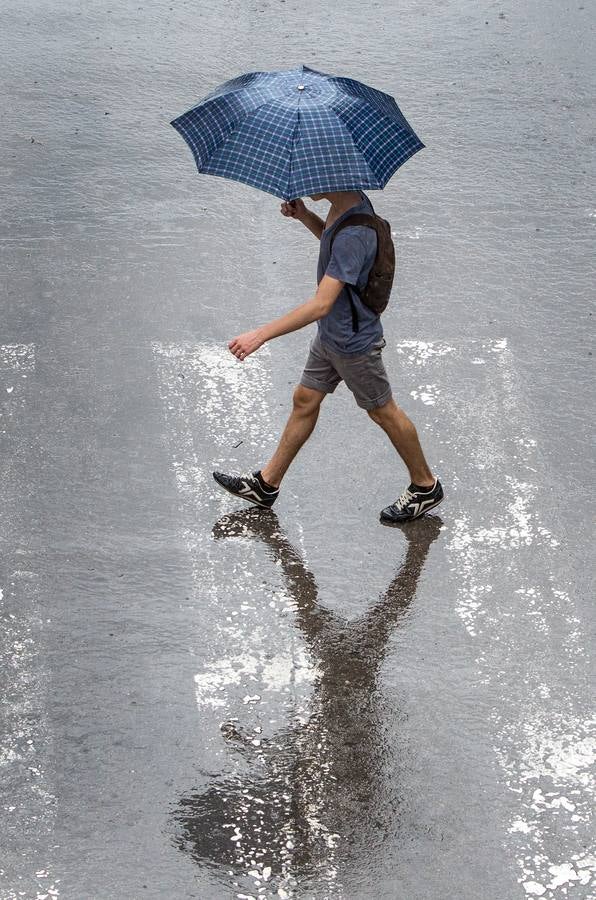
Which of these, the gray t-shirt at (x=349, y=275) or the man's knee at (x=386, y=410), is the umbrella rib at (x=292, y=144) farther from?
the man's knee at (x=386, y=410)

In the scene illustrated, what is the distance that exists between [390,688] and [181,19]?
8.23 metres

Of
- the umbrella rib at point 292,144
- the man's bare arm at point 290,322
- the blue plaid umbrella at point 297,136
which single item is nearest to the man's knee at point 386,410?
the man's bare arm at point 290,322

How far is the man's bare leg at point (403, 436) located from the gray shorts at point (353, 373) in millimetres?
54

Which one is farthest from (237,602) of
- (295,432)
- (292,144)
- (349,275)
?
(292,144)

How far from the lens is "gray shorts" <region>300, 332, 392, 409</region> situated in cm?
613

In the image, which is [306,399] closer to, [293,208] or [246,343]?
[246,343]

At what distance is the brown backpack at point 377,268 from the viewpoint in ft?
18.7

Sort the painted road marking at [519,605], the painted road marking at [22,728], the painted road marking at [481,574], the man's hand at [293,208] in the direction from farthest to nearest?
the man's hand at [293,208]
the painted road marking at [481,574]
the painted road marking at [519,605]
the painted road marking at [22,728]

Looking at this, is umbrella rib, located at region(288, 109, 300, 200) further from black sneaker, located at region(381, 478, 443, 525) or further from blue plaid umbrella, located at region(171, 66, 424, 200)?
black sneaker, located at region(381, 478, 443, 525)

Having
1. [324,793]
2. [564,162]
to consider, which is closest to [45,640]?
[324,793]

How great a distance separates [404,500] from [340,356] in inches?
33.7

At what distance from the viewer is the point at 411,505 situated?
21.2 ft

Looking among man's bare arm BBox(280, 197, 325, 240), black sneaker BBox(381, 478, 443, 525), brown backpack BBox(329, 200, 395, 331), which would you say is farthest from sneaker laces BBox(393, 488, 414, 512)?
man's bare arm BBox(280, 197, 325, 240)

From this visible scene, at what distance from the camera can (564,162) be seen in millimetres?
9727
